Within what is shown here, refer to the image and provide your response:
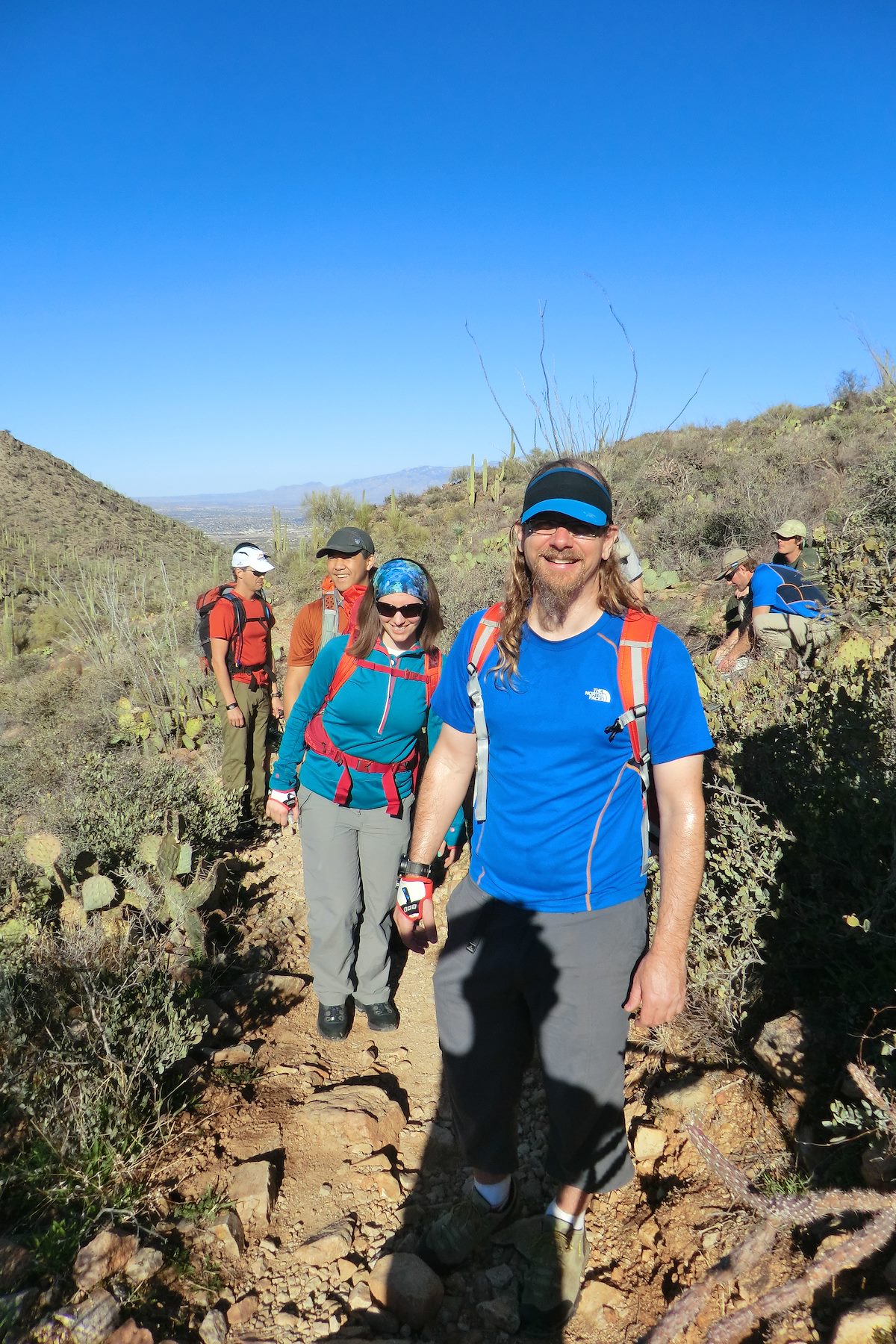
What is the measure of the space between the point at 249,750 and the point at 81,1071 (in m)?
3.68

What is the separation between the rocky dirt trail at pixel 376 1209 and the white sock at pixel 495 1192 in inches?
7.0

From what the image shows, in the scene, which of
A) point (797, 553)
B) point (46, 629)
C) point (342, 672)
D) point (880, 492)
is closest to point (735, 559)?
point (797, 553)

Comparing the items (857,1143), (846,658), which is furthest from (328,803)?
(846,658)

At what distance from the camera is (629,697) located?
1822mm

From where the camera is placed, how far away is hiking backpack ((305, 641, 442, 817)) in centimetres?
293

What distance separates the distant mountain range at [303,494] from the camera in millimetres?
23703

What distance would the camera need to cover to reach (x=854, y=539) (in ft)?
22.0

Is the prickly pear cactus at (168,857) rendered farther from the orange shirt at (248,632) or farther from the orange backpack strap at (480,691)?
the orange backpack strap at (480,691)

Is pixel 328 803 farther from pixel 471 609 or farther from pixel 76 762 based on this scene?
pixel 471 609

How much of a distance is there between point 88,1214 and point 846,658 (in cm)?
402

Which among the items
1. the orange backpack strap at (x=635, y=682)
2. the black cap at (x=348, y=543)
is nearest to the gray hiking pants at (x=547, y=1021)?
the orange backpack strap at (x=635, y=682)

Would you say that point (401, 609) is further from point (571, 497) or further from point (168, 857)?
point (168, 857)

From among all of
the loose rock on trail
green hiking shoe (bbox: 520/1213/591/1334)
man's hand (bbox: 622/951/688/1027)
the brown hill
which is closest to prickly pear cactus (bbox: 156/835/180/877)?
the loose rock on trail

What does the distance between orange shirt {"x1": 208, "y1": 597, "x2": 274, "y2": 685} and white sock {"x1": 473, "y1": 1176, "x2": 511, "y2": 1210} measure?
4210mm
